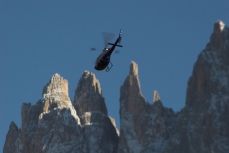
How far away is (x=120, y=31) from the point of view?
111m

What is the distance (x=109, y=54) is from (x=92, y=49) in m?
5.26

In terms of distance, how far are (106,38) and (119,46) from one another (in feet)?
6.90

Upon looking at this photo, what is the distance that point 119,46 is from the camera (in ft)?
374

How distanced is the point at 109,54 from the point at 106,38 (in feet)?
9.42

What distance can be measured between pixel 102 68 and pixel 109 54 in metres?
2.88

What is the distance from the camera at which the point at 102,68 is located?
370ft

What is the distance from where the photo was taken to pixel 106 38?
370 ft

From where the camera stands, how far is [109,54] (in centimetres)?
11494

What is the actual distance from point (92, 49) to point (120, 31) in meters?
4.09

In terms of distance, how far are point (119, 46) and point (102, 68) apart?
3.48m

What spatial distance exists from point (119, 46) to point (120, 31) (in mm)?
2953
